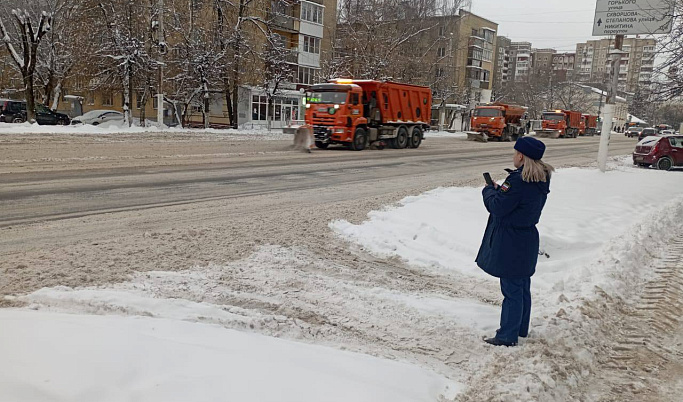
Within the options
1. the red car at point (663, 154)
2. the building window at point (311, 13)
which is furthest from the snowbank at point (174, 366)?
the building window at point (311, 13)

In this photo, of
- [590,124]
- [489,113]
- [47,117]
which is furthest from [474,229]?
[590,124]

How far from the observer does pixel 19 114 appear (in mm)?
31875

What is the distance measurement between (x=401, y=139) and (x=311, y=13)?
3166 centimetres

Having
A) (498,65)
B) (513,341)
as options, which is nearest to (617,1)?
(513,341)

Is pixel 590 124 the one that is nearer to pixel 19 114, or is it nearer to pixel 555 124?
pixel 555 124

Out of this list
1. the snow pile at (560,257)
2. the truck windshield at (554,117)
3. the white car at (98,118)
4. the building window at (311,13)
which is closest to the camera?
the snow pile at (560,257)

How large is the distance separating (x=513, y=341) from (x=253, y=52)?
3385 cm

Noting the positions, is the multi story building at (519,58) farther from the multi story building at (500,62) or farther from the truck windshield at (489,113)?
the truck windshield at (489,113)

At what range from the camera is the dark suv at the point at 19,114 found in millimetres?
31250

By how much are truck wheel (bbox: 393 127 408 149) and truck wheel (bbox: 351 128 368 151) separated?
125 inches

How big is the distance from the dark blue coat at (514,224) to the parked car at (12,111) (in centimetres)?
3474

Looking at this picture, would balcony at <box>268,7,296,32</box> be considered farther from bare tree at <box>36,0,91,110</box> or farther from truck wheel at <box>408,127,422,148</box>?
truck wheel at <box>408,127,422,148</box>

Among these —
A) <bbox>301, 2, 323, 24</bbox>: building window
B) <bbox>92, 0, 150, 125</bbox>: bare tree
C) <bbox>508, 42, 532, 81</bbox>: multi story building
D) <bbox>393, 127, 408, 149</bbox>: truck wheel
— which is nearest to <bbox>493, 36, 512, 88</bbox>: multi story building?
<bbox>508, 42, 532, 81</bbox>: multi story building

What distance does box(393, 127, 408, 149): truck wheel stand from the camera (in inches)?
1073
